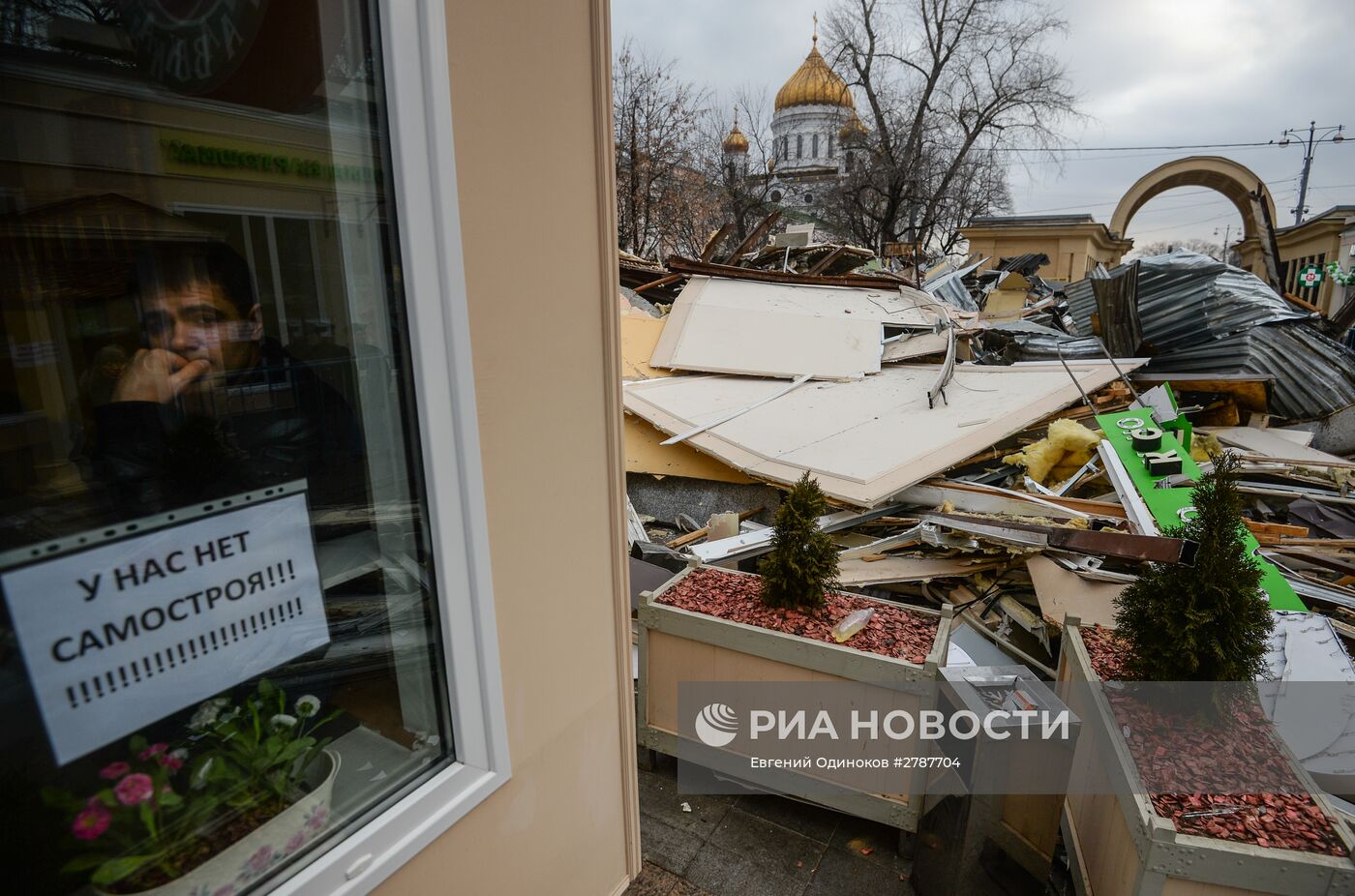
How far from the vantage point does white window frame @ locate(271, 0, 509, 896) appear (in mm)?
1440

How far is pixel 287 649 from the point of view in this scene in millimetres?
1418

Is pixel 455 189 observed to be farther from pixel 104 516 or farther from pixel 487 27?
pixel 104 516

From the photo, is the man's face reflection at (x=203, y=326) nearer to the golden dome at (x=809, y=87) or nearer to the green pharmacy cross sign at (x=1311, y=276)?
the green pharmacy cross sign at (x=1311, y=276)

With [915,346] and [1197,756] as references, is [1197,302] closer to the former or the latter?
[915,346]

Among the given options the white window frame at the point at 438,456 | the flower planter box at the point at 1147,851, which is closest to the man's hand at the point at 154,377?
the white window frame at the point at 438,456

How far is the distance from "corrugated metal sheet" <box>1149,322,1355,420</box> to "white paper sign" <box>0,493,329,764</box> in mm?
9169

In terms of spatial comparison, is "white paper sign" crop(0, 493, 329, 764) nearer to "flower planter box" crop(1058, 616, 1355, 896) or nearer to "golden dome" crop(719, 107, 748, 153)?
"flower planter box" crop(1058, 616, 1355, 896)

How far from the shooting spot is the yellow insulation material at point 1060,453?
5.07 metres

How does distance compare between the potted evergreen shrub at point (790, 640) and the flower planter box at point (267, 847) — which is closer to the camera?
the flower planter box at point (267, 847)

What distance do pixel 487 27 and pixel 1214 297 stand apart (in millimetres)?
9854

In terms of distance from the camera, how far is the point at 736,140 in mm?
29297

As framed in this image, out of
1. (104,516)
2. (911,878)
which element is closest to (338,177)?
(104,516)

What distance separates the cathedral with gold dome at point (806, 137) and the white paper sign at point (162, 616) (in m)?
29.4

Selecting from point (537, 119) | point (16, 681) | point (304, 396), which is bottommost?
point (16, 681)
